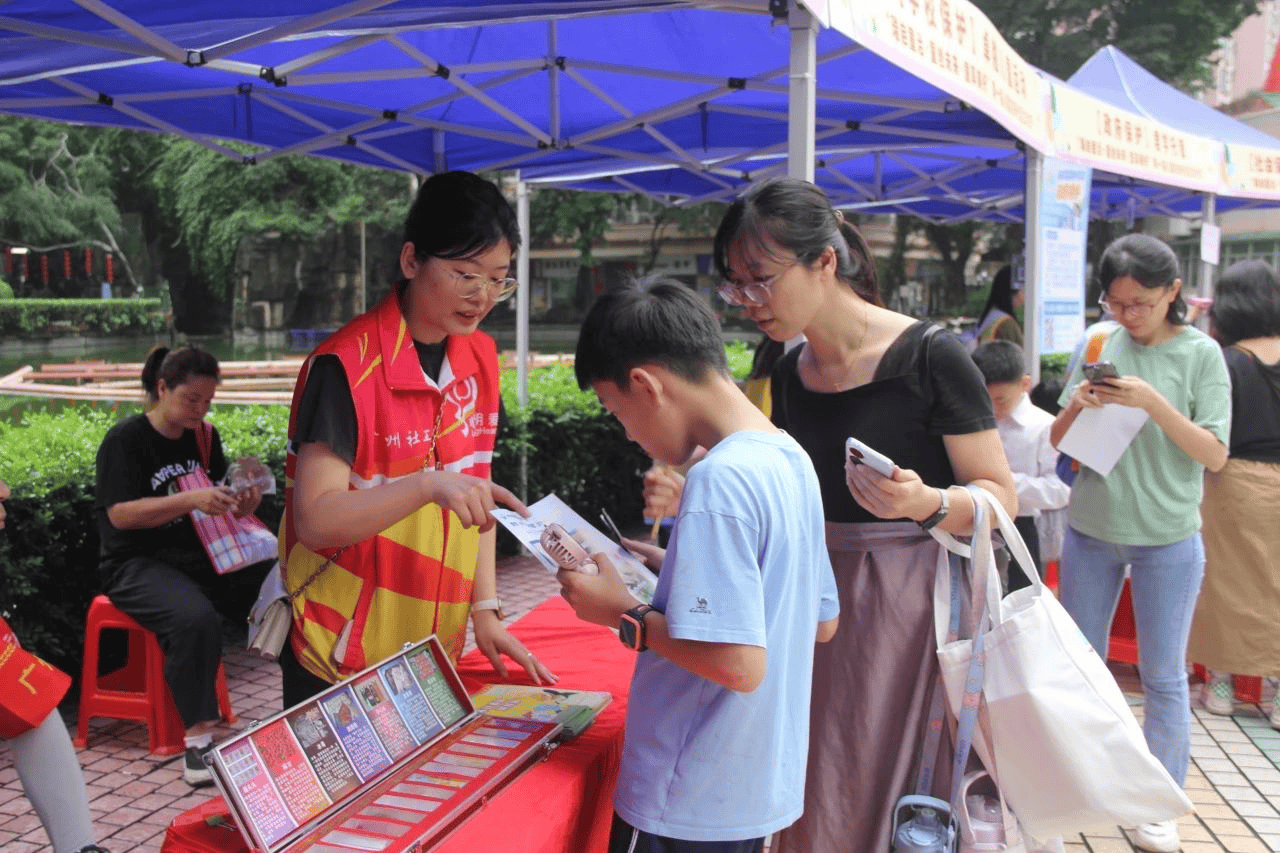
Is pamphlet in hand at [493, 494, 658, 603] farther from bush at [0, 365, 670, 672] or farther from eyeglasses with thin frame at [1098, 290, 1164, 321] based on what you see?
bush at [0, 365, 670, 672]

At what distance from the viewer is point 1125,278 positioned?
10.3 ft

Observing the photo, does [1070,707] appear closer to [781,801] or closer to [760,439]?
[781,801]

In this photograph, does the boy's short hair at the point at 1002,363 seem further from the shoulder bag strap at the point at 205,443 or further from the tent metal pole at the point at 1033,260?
the shoulder bag strap at the point at 205,443

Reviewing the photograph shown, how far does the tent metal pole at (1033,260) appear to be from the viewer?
477cm

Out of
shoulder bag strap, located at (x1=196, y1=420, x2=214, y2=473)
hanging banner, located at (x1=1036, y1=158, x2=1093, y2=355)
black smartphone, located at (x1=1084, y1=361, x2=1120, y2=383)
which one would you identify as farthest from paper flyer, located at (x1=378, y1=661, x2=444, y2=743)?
hanging banner, located at (x1=1036, y1=158, x2=1093, y2=355)

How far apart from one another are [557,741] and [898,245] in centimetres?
2792

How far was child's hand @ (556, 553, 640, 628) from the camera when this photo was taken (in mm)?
1592

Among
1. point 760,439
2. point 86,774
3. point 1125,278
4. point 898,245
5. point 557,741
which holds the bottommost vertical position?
point 86,774

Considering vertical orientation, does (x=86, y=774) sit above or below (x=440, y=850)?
below

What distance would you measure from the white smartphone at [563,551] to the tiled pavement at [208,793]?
2.37m

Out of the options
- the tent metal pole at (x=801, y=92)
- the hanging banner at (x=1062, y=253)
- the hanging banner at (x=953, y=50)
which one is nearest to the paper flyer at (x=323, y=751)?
the tent metal pole at (x=801, y=92)

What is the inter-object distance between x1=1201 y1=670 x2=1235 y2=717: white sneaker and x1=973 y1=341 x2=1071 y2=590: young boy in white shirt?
1.30m

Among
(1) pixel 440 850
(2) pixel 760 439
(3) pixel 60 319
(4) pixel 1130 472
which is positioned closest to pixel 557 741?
(1) pixel 440 850

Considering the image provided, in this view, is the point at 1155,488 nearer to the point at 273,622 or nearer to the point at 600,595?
the point at 600,595
